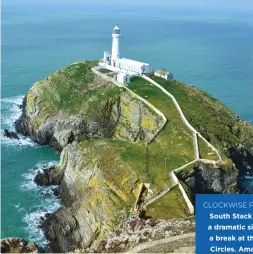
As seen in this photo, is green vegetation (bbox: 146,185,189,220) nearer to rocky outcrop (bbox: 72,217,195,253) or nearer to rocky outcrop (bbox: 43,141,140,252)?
rocky outcrop (bbox: 72,217,195,253)

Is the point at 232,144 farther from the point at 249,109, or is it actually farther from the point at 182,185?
the point at 249,109

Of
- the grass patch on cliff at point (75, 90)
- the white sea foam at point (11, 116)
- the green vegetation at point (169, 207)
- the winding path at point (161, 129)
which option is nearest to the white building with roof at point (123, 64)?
the winding path at point (161, 129)

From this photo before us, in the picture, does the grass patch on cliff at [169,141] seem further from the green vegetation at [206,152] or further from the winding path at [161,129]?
the green vegetation at [206,152]

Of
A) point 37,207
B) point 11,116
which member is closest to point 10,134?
point 11,116

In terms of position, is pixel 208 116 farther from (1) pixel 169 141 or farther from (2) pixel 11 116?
(2) pixel 11 116

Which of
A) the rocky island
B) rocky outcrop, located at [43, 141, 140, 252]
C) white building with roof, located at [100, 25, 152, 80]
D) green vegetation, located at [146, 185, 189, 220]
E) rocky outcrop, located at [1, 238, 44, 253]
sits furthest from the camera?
white building with roof, located at [100, 25, 152, 80]

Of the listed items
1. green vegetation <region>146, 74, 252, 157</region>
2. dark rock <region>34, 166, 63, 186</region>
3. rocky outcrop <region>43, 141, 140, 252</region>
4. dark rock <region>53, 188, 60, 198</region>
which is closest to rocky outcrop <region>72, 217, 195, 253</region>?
rocky outcrop <region>43, 141, 140, 252</region>
